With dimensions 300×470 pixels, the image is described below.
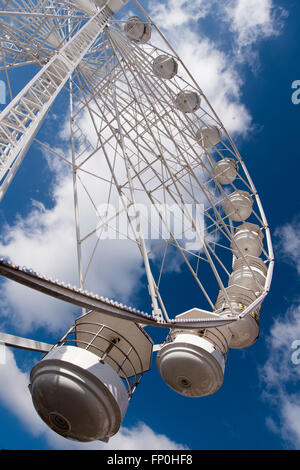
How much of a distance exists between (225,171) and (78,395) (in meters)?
18.4

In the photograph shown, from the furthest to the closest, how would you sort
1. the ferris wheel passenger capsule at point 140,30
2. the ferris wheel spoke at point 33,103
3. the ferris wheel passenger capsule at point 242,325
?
the ferris wheel passenger capsule at point 140,30 → the ferris wheel passenger capsule at point 242,325 → the ferris wheel spoke at point 33,103

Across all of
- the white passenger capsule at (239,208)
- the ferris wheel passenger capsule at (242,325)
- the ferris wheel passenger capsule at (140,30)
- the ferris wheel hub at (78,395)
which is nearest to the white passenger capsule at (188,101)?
the ferris wheel passenger capsule at (140,30)

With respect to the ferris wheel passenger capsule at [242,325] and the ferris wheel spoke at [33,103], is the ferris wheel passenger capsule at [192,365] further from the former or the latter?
the ferris wheel spoke at [33,103]

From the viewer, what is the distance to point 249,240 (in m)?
19.8

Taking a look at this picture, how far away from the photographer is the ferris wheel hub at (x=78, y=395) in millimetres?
7680

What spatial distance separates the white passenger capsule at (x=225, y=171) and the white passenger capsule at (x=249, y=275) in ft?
21.5

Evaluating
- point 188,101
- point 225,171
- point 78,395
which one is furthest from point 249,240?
point 78,395

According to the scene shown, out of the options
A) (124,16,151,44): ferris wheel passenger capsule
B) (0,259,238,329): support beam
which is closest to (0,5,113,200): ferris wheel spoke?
(0,259,238,329): support beam

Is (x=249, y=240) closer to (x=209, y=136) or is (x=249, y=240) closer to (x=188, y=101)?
(x=209, y=136)

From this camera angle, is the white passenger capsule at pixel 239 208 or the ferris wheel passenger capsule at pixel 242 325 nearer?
the ferris wheel passenger capsule at pixel 242 325

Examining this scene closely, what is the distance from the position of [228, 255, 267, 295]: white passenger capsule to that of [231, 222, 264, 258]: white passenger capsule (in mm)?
842
